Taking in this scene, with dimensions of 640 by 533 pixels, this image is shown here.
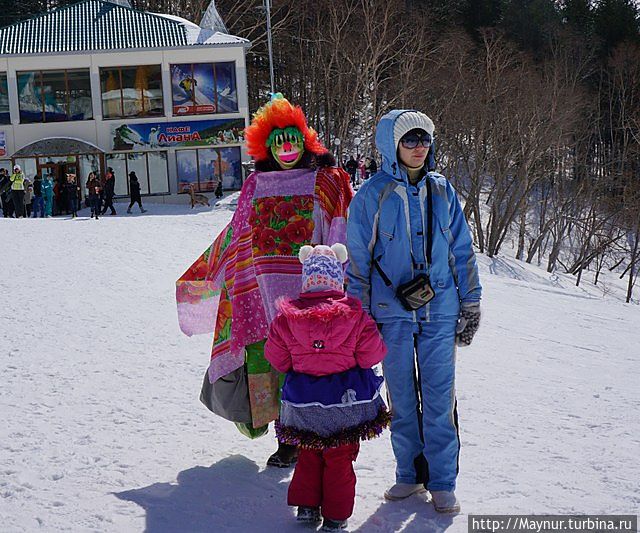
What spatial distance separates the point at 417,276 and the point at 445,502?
1021 millimetres

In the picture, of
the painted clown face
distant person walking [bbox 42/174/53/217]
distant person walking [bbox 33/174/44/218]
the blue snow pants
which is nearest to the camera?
the blue snow pants

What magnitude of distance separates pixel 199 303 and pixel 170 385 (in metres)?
1.33

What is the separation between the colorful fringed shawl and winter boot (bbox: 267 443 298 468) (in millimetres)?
195

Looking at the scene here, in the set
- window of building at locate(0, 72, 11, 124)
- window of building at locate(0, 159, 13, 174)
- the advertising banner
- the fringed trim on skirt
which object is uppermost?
window of building at locate(0, 72, 11, 124)

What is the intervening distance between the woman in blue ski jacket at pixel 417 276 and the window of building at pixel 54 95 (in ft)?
94.7

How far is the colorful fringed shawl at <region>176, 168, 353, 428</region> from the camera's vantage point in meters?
4.60

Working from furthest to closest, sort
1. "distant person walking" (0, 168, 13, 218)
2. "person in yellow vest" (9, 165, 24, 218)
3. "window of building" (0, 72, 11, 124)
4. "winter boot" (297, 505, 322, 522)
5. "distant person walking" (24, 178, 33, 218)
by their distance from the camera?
"window of building" (0, 72, 11, 124) → "distant person walking" (24, 178, 33, 218) → "distant person walking" (0, 168, 13, 218) → "person in yellow vest" (9, 165, 24, 218) → "winter boot" (297, 505, 322, 522)

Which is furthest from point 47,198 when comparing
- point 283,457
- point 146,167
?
point 283,457

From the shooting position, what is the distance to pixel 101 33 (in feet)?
103

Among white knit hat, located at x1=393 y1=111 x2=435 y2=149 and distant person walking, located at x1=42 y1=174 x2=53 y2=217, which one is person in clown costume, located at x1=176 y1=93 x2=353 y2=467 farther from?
distant person walking, located at x1=42 y1=174 x2=53 y2=217

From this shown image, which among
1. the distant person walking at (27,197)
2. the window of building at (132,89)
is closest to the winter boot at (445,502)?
the distant person walking at (27,197)

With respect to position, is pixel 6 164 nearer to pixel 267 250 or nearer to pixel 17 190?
pixel 17 190

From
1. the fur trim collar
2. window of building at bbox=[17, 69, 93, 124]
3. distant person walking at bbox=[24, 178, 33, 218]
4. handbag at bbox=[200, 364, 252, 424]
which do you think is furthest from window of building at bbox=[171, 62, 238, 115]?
the fur trim collar

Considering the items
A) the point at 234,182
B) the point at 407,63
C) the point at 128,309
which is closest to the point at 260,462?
the point at 128,309
